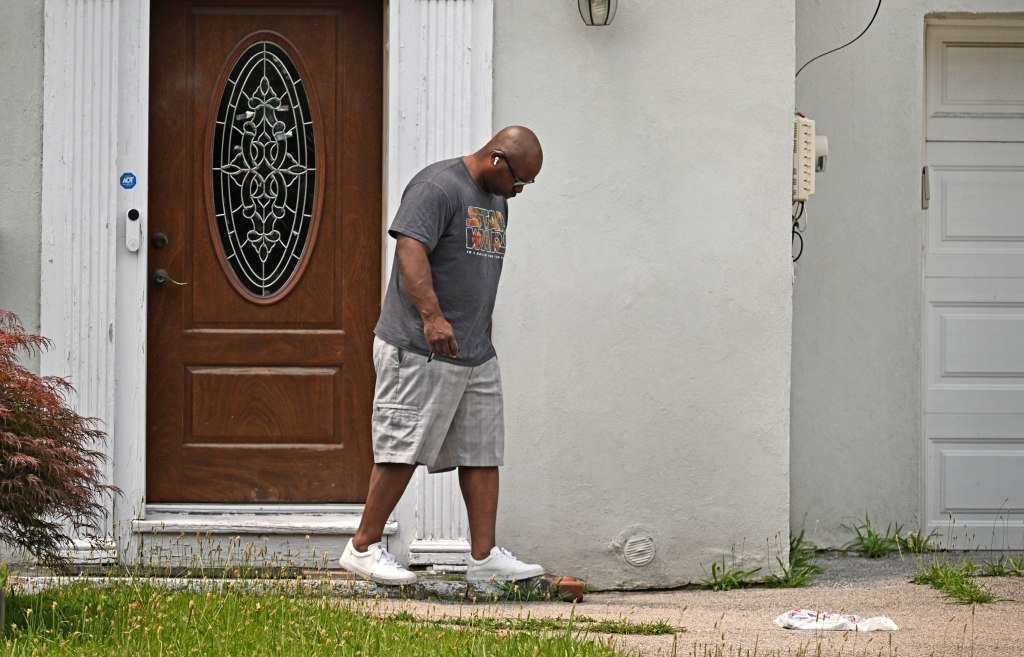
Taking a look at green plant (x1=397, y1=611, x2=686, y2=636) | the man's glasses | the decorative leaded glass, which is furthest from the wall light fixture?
green plant (x1=397, y1=611, x2=686, y2=636)

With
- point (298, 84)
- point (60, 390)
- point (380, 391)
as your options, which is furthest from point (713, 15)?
point (60, 390)

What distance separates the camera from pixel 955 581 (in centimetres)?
558

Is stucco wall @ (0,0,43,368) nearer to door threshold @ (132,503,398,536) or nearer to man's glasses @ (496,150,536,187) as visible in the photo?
door threshold @ (132,503,398,536)

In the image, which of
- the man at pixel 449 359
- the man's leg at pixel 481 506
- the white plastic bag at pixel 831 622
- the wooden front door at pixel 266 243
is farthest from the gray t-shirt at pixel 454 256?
the white plastic bag at pixel 831 622

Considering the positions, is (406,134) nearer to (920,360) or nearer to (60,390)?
(60,390)

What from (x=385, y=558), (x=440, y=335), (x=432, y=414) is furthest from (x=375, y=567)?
(x=440, y=335)

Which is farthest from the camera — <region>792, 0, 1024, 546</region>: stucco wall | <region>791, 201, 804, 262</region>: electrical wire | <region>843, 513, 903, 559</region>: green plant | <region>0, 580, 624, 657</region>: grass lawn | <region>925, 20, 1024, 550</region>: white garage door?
<region>925, 20, 1024, 550</region>: white garage door

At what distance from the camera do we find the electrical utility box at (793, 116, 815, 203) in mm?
6012

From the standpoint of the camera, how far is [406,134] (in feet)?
18.9

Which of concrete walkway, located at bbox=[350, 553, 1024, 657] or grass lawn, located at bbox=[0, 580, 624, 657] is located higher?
grass lawn, located at bbox=[0, 580, 624, 657]

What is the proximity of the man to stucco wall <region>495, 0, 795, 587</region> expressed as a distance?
2.24 ft

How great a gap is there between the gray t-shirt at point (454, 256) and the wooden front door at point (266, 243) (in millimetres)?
908

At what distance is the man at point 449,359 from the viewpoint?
4.99m

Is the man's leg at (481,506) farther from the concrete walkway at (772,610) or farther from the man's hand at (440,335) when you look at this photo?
the man's hand at (440,335)
